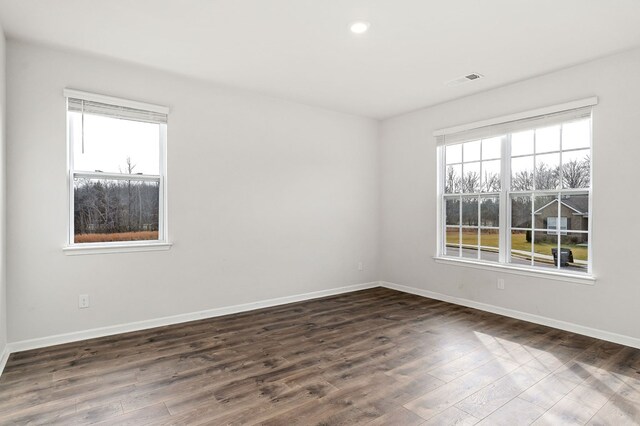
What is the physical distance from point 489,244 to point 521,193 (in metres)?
0.73

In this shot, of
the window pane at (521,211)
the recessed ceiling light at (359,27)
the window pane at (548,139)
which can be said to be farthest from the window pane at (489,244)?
the recessed ceiling light at (359,27)

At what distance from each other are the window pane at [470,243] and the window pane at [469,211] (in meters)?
0.09

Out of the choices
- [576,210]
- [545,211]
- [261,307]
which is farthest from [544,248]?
[261,307]

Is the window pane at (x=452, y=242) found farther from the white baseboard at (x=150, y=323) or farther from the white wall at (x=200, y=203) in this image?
the white baseboard at (x=150, y=323)

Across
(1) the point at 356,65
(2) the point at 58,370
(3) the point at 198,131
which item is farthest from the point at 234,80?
(2) the point at 58,370

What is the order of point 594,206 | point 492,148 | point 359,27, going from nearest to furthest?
point 359,27 → point 594,206 → point 492,148

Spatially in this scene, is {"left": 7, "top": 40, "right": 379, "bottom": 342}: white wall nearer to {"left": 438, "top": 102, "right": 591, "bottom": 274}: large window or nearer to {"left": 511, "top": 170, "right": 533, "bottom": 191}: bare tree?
{"left": 438, "top": 102, "right": 591, "bottom": 274}: large window

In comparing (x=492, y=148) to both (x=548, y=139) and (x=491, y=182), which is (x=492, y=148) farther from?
(x=548, y=139)

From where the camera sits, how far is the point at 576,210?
383 centimetres

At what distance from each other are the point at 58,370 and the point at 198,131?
2.61 metres

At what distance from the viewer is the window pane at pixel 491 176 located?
4527 millimetres

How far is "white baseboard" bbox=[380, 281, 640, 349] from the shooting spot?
3412 mm

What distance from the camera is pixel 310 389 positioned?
8.34 ft

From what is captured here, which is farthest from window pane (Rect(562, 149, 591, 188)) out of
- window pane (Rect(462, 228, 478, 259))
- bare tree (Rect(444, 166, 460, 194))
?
bare tree (Rect(444, 166, 460, 194))
